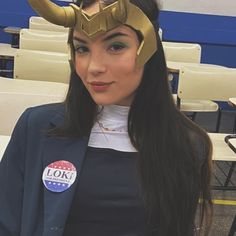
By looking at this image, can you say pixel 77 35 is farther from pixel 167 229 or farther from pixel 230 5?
pixel 230 5

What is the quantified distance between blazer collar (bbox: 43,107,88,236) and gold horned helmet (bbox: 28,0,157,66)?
0.27m

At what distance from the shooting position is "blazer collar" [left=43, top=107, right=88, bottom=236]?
3.37 ft

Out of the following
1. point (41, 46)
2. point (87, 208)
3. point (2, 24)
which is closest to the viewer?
point (87, 208)

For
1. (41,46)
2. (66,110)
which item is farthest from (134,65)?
(41,46)

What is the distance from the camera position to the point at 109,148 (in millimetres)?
1090

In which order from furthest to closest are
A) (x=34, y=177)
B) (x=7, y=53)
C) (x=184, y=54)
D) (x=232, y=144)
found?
(x=184, y=54)
(x=7, y=53)
(x=232, y=144)
(x=34, y=177)

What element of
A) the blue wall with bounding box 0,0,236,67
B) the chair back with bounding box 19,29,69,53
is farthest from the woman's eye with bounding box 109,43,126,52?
the blue wall with bounding box 0,0,236,67

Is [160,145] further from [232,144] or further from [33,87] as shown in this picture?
[33,87]

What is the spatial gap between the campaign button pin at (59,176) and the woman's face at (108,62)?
19cm

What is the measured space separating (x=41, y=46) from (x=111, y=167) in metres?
2.86

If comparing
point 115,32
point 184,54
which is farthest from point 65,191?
point 184,54

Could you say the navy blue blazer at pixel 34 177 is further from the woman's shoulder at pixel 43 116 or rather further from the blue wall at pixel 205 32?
the blue wall at pixel 205 32

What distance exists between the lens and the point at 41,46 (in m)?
3.75

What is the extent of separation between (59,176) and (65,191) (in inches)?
1.5
